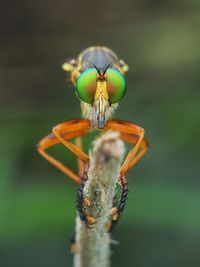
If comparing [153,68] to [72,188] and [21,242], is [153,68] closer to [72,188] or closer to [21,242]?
[72,188]

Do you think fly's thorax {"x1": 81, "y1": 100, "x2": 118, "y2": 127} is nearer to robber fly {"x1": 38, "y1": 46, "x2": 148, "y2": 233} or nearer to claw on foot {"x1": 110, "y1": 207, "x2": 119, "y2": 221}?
robber fly {"x1": 38, "y1": 46, "x2": 148, "y2": 233}

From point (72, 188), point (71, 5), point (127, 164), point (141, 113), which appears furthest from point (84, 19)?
point (127, 164)

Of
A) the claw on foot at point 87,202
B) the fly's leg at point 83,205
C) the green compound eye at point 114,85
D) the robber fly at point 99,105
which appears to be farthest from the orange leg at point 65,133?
the claw on foot at point 87,202

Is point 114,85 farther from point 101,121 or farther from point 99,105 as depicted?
point 101,121

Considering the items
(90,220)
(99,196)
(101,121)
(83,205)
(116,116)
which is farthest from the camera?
(116,116)

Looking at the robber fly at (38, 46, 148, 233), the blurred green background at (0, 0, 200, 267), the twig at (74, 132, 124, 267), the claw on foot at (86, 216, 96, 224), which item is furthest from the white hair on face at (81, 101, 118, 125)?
the blurred green background at (0, 0, 200, 267)

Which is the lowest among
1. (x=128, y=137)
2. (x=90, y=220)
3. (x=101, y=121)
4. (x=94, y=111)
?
(x=90, y=220)

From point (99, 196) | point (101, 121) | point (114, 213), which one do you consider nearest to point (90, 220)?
point (114, 213)
